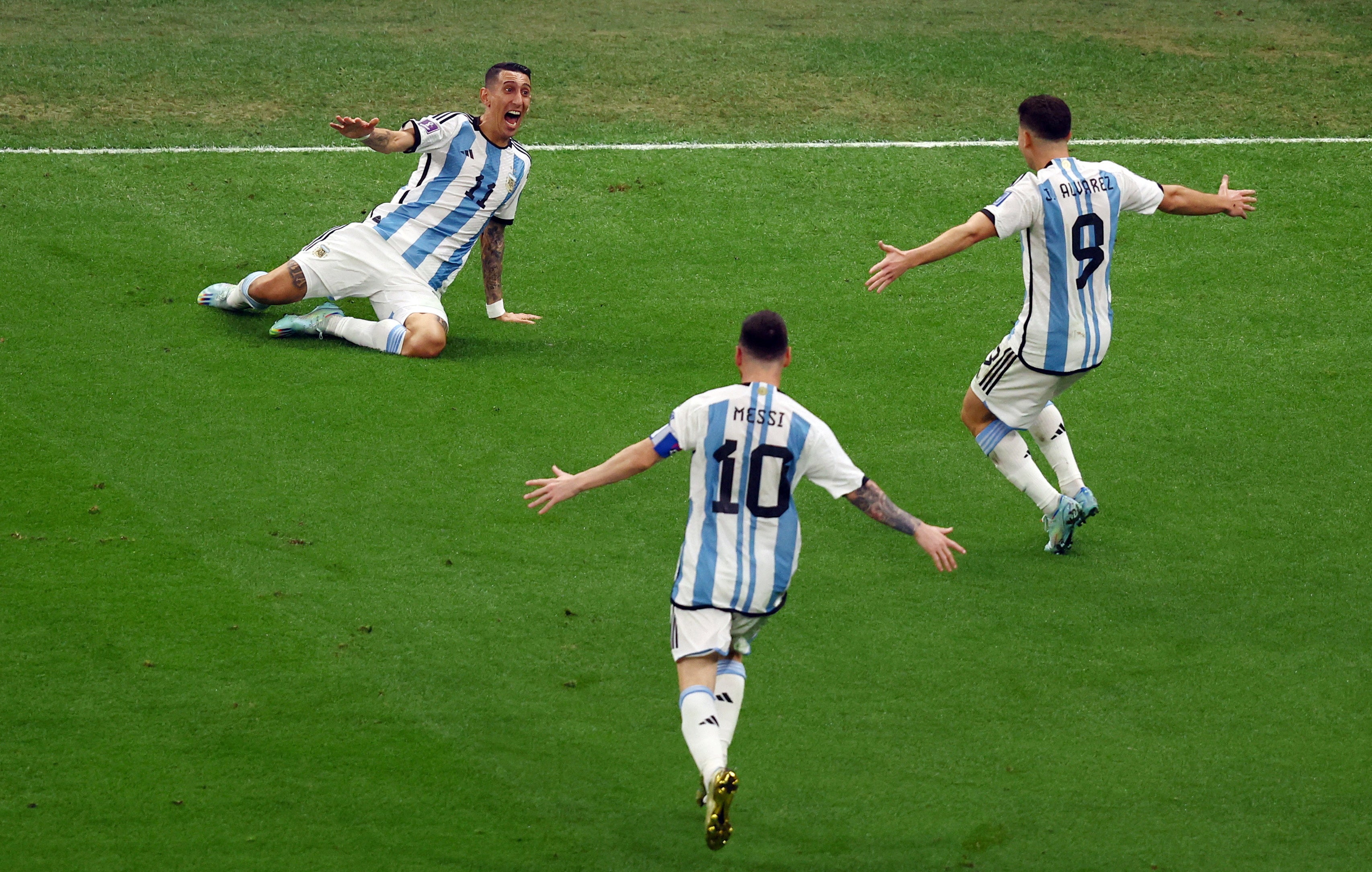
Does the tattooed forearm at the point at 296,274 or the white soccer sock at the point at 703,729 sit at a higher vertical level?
the tattooed forearm at the point at 296,274

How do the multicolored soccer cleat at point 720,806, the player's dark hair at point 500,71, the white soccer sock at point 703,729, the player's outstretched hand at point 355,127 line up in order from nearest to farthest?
the multicolored soccer cleat at point 720,806
the white soccer sock at point 703,729
the player's outstretched hand at point 355,127
the player's dark hair at point 500,71

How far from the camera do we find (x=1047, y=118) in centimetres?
630

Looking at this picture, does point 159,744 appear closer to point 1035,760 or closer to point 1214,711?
point 1035,760

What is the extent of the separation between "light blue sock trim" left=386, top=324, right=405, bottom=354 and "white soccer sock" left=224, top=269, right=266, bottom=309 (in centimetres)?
96

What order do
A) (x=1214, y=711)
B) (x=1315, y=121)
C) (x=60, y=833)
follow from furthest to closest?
(x=1315, y=121) → (x=1214, y=711) → (x=60, y=833)

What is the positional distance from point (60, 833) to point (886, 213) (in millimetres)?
7491

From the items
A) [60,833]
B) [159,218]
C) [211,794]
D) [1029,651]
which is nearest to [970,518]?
[1029,651]

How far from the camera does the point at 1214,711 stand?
18.2 feet

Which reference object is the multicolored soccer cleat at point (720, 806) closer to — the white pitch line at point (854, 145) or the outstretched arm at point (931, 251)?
the outstretched arm at point (931, 251)

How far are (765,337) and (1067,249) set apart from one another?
221 centimetres

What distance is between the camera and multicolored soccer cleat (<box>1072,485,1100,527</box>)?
6.61 m

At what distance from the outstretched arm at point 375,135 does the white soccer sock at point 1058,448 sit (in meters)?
3.82

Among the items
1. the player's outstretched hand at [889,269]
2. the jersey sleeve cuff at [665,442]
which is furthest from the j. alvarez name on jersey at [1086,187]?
the jersey sleeve cuff at [665,442]

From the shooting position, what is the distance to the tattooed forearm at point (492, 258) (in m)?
8.79
